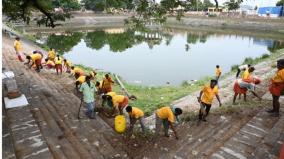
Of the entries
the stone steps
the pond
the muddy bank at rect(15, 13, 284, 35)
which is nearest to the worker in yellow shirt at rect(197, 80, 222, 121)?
the stone steps

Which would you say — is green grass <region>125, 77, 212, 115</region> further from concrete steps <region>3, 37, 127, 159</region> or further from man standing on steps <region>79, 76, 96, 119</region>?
man standing on steps <region>79, 76, 96, 119</region>

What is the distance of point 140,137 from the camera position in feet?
24.3

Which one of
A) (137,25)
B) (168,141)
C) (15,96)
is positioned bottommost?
(168,141)

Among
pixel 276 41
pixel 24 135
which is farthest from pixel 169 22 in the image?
pixel 24 135

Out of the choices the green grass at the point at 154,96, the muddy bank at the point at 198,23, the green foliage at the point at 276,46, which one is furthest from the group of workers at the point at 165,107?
the muddy bank at the point at 198,23

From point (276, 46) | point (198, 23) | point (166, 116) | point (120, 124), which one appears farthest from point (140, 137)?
point (198, 23)

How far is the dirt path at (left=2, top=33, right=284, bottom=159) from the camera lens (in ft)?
21.6

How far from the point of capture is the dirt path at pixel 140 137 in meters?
6.58

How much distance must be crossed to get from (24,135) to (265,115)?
6.60 meters

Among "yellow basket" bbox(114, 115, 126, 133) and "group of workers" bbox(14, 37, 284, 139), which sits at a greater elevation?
"group of workers" bbox(14, 37, 284, 139)

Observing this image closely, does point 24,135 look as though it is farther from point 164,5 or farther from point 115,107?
point 164,5

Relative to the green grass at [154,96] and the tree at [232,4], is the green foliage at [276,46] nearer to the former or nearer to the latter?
the green grass at [154,96]

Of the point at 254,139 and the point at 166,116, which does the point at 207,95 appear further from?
the point at 254,139

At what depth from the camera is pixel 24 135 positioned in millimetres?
6945
